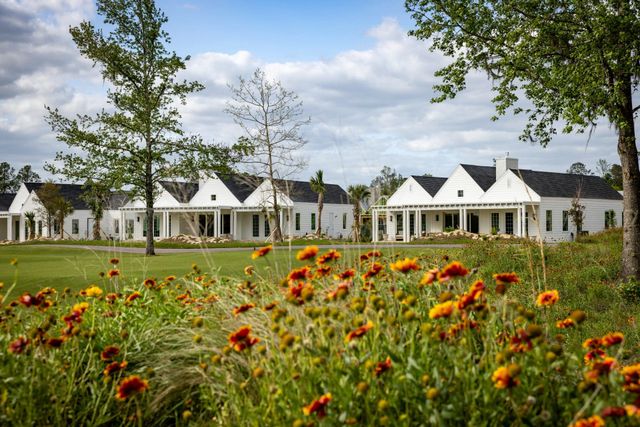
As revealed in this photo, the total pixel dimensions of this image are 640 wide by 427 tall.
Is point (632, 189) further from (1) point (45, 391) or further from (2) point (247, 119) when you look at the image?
(2) point (247, 119)

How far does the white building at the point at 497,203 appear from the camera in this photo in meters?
36.9

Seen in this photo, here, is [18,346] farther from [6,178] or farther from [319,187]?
[6,178]

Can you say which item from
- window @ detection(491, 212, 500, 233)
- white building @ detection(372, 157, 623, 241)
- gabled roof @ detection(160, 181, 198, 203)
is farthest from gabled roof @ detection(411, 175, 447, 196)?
gabled roof @ detection(160, 181, 198, 203)

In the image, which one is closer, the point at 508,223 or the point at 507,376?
the point at 507,376

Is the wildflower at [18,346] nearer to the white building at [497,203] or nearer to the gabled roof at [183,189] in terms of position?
the white building at [497,203]

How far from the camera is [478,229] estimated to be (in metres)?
40.1

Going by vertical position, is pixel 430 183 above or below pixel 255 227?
above

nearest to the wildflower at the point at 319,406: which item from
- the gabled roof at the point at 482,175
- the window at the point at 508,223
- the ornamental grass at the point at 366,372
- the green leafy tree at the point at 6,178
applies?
the ornamental grass at the point at 366,372

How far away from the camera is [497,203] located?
3647 centimetres

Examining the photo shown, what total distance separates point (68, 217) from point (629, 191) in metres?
48.7

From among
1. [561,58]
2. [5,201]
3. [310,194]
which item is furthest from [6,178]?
[561,58]

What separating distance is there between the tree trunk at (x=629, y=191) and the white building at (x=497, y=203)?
23.7 metres

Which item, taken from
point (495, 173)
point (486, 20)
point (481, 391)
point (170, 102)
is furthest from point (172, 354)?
point (495, 173)

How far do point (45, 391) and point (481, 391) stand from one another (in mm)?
2564
